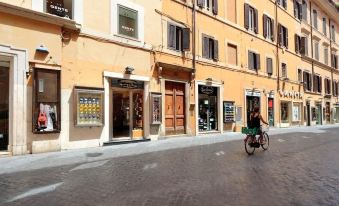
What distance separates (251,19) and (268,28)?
131 inches

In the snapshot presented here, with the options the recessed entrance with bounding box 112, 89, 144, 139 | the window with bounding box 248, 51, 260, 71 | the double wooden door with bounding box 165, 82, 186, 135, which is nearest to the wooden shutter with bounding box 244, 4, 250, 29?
the window with bounding box 248, 51, 260, 71

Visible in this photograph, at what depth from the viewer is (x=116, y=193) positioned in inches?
274

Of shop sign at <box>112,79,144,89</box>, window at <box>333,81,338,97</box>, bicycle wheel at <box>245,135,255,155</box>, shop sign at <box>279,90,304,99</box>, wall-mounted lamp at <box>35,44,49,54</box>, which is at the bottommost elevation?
bicycle wheel at <box>245,135,255,155</box>

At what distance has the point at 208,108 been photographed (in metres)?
23.5

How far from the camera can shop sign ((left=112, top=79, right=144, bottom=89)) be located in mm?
16766

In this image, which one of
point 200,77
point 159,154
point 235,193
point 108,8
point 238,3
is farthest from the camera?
point 238,3

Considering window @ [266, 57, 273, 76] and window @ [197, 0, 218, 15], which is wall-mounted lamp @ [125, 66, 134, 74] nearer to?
window @ [197, 0, 218, 15]

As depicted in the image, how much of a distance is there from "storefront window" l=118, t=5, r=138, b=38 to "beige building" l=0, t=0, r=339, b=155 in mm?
45

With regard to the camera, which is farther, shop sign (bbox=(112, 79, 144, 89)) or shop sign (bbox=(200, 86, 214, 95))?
shop sign (bbox=(200, 86, 214, 95))

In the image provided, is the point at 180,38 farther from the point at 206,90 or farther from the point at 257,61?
the point at 257,61

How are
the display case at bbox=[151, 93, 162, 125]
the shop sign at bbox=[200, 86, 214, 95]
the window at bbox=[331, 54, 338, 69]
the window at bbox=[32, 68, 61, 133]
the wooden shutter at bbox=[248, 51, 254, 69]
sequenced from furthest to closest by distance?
the window at bbox=[331, 54, 338, 69], the wooden shutter at bbox=[248, 51, 254, 69], the shop sign at bbox=[200, 86, 214, 95], the display case at bbox=[151, 93, 162, 125], the window at bbox=[32, 68, 61, 133]

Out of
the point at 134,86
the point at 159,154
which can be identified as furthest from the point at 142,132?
the point at 159,154

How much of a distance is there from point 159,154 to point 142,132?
511 centimetres

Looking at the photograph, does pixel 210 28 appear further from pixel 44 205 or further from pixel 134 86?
pixel 44 205
